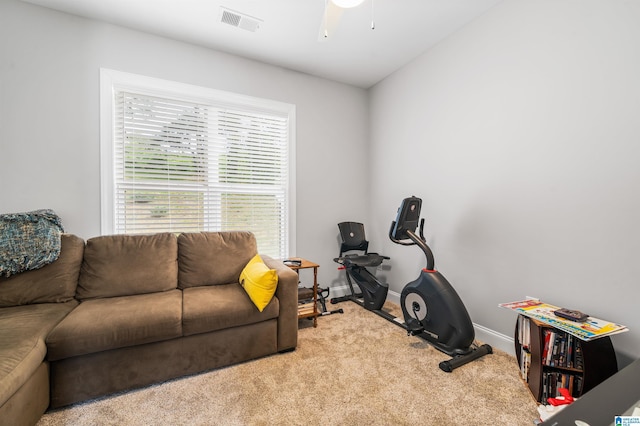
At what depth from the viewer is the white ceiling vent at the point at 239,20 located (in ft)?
7.79

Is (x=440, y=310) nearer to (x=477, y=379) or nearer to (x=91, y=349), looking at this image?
(x=477, y=379)

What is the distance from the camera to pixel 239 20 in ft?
8.06

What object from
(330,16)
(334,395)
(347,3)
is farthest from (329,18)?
(334,395)

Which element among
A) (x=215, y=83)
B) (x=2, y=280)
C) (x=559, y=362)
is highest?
(x=215, y=83)

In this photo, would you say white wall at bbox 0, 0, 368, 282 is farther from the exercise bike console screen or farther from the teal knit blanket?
the exercise bike console screen

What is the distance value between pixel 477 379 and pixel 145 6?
3822 mm

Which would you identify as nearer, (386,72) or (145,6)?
(145,6)

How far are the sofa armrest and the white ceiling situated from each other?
1.85 m

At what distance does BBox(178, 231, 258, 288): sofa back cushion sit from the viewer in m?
2.41

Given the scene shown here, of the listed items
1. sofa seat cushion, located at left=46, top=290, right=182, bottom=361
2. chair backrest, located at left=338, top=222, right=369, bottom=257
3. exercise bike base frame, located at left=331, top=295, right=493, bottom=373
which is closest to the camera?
sofa seat cushion, located at left=46, top=290, right=182, bottom=361

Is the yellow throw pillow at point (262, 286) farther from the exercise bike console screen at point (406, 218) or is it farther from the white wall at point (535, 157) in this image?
the white wall at point (535, 157)

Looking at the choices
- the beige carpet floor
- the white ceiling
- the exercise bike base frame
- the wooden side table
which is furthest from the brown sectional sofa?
the white ceiling

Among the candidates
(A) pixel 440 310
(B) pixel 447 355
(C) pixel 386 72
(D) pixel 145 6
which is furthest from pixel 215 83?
(B) pixel 447 355

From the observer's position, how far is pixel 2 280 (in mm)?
1897
